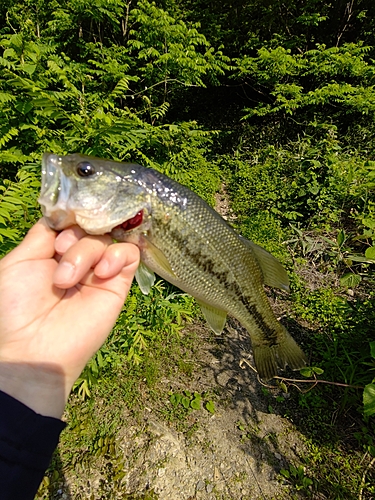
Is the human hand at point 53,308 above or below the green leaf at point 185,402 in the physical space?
above

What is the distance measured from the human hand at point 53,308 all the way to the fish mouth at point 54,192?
99 millimetres

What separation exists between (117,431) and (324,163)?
22.1 ft

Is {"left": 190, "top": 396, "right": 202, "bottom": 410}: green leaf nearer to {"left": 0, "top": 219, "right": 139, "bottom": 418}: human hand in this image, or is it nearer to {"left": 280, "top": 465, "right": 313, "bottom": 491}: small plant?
{"left": 280, "top": 465, "right": 313, "bottom": 491}: small plant

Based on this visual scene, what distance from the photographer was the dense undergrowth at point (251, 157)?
138 inches

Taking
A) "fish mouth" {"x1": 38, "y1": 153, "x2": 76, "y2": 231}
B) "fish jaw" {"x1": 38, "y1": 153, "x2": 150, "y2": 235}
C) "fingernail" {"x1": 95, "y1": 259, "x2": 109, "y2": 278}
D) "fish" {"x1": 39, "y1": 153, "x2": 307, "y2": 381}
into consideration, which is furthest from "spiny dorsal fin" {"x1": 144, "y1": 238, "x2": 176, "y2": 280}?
"fish mouth" {"x1": 38, "y1": 153, "x2": 76, "y2": 231}

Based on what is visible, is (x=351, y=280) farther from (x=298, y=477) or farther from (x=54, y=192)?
(x=54, y=192)

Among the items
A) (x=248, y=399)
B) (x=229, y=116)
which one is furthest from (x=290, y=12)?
(x=248, y=399)

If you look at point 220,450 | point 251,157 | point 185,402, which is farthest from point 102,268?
point 251,157

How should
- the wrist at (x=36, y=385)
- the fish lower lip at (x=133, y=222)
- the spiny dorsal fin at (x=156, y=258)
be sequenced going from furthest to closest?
1. the spiny dorsal fin at (x=156, y=258)
2. the fish lower lip at (x=133, y=222)
3. the wrist at (x=36, y=385)

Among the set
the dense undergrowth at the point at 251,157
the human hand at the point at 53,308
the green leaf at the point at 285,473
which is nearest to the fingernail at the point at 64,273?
the human hand at the point at 53,308

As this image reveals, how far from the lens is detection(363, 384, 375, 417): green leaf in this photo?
2840mm

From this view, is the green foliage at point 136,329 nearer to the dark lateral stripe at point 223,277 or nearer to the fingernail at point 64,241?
the dark lateral stripe at point 223,277

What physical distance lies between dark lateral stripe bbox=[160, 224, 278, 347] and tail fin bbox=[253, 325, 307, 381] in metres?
0.07

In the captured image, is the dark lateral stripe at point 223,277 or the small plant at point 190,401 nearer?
the dark lateral stripe at point 223,277
